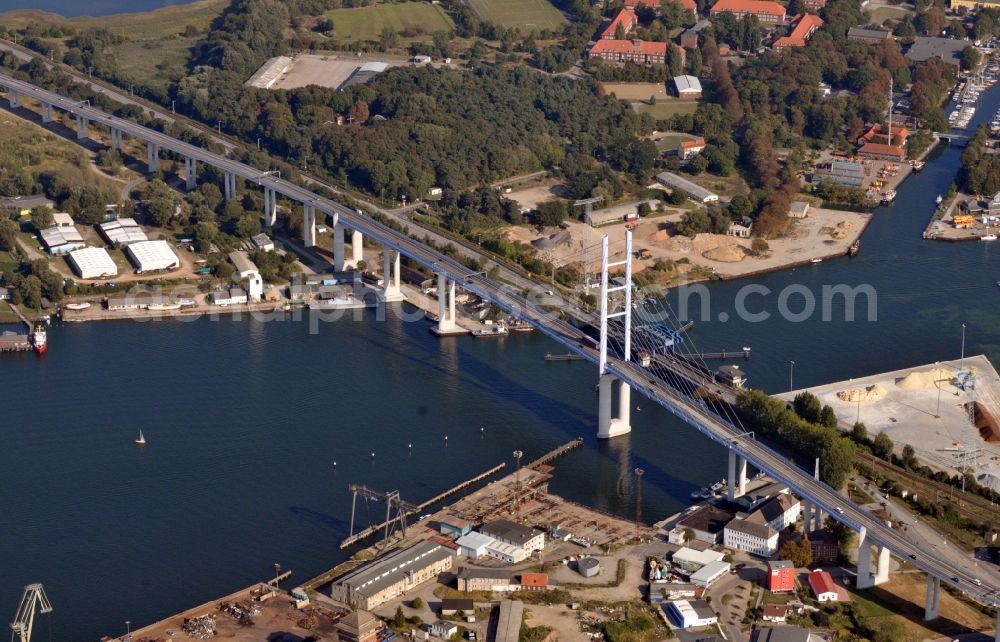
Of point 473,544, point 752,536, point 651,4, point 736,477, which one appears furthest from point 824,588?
point 651,4

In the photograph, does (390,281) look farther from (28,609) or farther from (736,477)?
(28,609)

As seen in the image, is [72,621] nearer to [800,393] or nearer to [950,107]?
[800,393]

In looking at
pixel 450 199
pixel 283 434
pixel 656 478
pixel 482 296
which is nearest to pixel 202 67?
pixel 450 199

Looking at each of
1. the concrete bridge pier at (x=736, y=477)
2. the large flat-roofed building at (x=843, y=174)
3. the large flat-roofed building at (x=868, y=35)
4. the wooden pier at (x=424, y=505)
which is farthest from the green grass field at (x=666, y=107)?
the concrete bridge pier at (x=736, y=477)

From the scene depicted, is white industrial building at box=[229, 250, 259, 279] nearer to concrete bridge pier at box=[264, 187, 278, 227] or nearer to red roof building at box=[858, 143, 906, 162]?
concrete bridge pier at box=[264, 187, 278, 227]

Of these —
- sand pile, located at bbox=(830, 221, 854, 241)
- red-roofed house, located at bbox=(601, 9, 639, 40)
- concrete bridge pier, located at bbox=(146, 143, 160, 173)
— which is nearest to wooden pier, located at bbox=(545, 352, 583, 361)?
sand pile, located at bbox=(830, 221, 854, 241)
